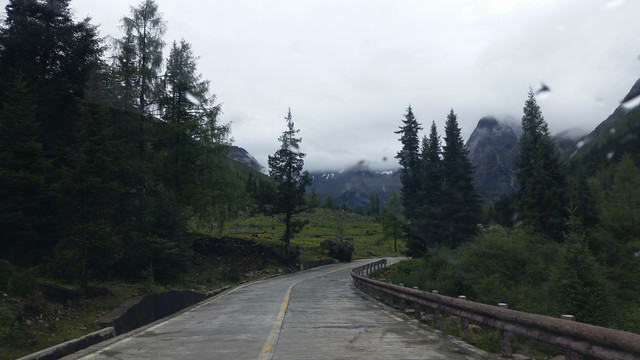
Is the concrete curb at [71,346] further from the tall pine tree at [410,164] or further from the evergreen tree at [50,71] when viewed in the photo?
the tall pine tree at [410,164]

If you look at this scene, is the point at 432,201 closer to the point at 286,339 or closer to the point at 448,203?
the point at 448,203

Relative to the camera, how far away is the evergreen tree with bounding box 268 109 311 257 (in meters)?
57.8

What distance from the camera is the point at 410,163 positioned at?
67.9 meters

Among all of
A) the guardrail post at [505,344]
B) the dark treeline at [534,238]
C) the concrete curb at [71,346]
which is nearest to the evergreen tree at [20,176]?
the concrete curb at [71,346]

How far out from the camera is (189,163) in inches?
1261

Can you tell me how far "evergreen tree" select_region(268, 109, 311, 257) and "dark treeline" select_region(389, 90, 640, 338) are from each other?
14.4 meters

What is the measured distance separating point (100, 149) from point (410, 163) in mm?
55109

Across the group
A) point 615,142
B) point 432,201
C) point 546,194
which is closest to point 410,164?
point 432,201

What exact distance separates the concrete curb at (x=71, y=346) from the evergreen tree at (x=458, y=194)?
3978cm

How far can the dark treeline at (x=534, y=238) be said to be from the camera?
49.6ft

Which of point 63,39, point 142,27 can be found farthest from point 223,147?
point 63,39

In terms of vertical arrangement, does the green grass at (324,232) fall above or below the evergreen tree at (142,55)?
below

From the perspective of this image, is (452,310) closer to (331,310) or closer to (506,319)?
(506,319)

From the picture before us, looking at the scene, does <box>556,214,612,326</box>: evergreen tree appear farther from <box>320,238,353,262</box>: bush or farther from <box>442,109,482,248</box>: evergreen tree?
<box>320,238,353,262</box>: bush
